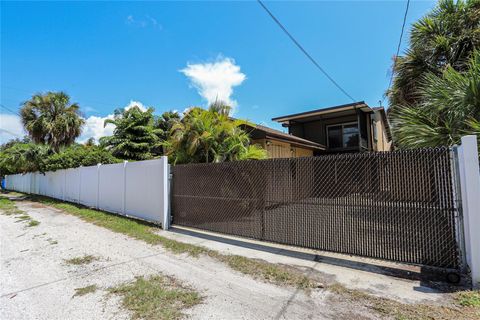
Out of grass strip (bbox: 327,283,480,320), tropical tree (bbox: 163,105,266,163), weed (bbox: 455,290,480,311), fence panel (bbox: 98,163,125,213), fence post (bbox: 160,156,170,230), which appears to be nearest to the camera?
grass strip (bbox: 327,283,480,320)

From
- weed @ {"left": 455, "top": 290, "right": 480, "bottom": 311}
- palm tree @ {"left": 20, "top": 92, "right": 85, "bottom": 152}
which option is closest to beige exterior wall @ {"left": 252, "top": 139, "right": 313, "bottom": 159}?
weed @ {"left": 455, "top": 290, "right": 480, "bottom": 311}

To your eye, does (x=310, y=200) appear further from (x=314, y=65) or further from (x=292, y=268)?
(x=314, y=65)

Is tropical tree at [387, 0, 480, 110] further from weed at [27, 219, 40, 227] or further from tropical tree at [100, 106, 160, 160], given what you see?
weed at [27, 219, 40, 227]

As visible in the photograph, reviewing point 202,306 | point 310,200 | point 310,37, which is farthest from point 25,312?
point 310,37

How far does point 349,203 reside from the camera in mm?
4559

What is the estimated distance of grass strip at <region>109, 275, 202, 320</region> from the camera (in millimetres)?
3094

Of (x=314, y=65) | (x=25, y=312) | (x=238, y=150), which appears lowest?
(x=25, y=312)

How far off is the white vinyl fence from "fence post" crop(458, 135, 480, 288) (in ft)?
22.0

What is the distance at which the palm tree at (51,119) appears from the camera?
1759 centimetres

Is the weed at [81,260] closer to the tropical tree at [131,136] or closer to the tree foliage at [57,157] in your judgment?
the tree foliage at [57,157]

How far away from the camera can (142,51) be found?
12695mm

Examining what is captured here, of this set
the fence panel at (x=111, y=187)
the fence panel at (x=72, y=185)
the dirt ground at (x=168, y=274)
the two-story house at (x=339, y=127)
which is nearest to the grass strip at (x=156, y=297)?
the dirt ground at (x=168, y=274)

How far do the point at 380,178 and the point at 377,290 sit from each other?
5.79 feet

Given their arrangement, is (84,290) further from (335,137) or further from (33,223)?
(335,137)
